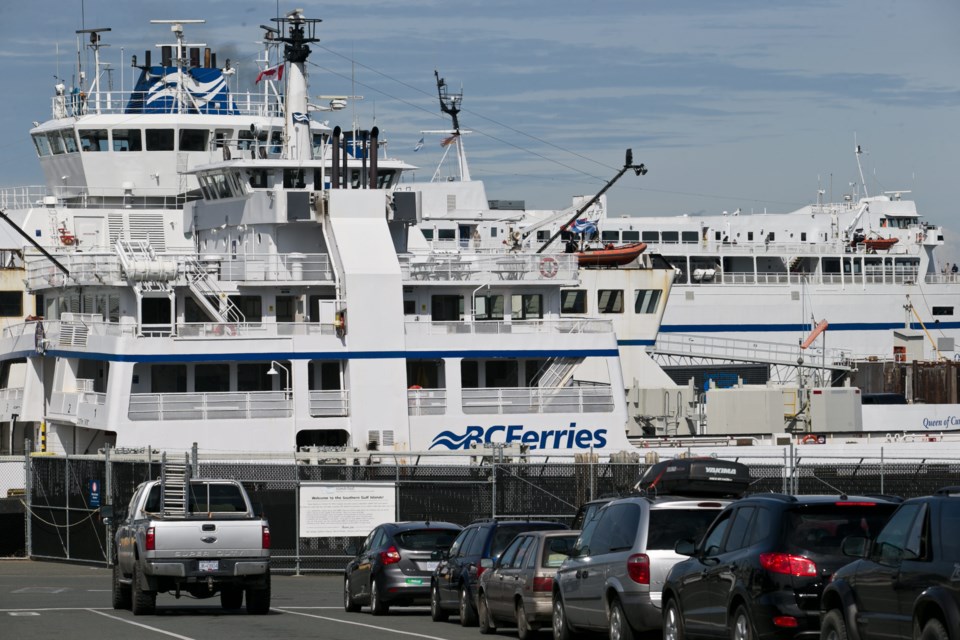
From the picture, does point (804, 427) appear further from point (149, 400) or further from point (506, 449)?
point (149, 400)

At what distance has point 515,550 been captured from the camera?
18.9 m

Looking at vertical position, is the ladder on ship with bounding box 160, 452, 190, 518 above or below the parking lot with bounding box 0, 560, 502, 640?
above

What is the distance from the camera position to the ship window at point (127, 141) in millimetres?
46062

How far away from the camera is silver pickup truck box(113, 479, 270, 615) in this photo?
1955 centimetres

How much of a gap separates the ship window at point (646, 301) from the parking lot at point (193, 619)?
25.6 metres

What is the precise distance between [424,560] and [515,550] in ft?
11.2

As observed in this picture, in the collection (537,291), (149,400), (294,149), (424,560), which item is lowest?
(424,560)

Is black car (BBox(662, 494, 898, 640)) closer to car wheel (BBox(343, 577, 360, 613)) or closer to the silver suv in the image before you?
the silver suv

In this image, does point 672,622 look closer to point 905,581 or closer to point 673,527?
point 673,527

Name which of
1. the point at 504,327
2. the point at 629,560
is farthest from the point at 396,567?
the point at 504,327

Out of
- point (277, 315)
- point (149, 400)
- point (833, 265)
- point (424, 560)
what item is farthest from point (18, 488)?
point (833, 265)

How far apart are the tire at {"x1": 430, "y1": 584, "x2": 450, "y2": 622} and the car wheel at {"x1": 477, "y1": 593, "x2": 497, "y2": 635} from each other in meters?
1.68

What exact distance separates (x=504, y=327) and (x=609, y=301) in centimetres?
1540

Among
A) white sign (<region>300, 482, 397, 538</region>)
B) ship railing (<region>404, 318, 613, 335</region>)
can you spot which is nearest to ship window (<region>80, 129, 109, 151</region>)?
ship railing (<region>404, 318, 613, 335</region>)
